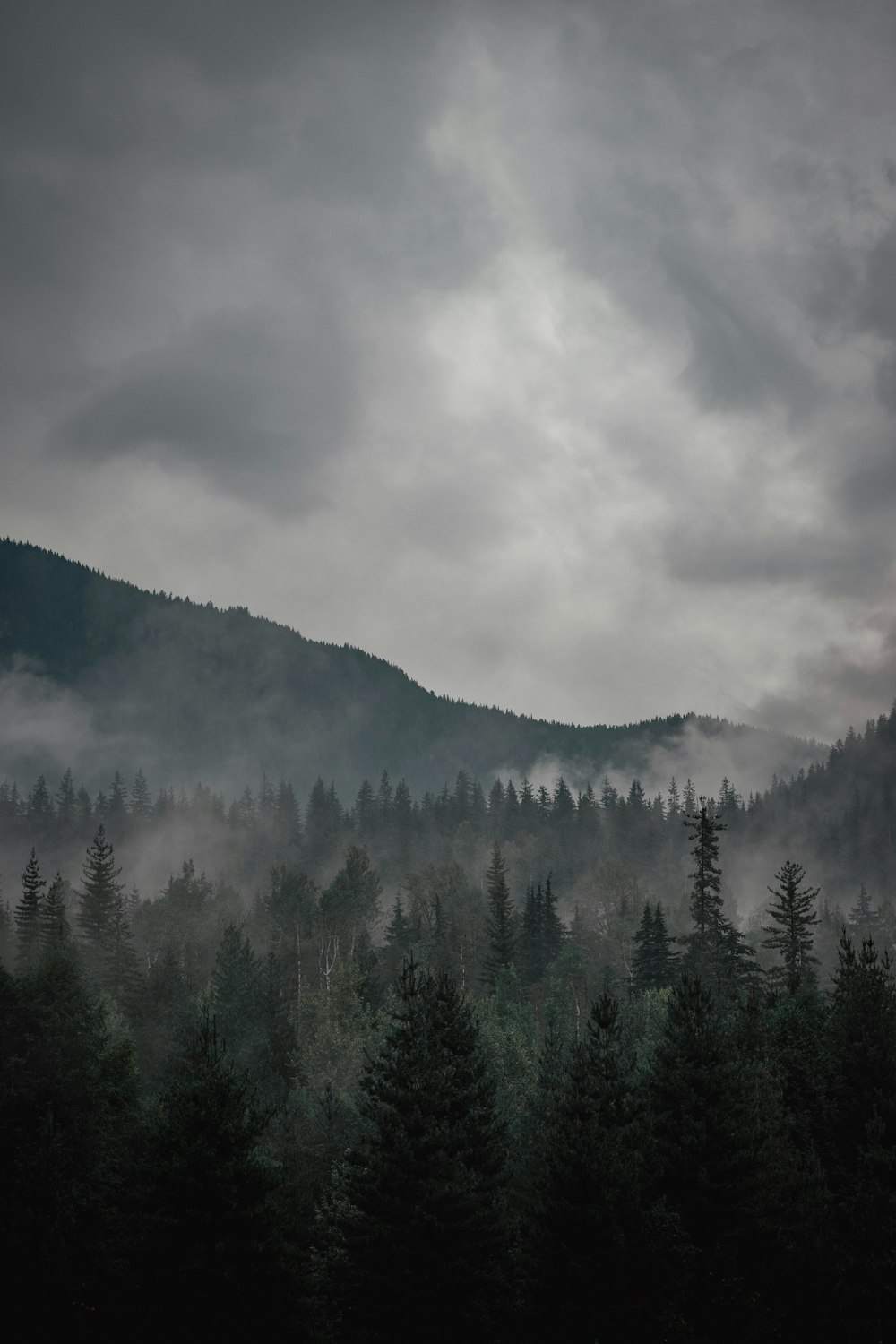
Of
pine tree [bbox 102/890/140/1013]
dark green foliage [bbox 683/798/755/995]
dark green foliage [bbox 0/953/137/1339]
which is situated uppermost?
dark green foliage [bbox 683/798/755/995]

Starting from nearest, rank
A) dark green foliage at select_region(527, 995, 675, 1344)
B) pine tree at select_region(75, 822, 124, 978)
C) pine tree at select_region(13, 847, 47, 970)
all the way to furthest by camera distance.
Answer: dark green foliage at select_region(527, 995, 675, 1344)
pine tree at select_region(13, 847, 47, 970)
pine tree at select_region(75, 822, 124, 978)

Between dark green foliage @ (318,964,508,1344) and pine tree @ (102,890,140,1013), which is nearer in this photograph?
dark green foliage @ (318,964,508,1344)

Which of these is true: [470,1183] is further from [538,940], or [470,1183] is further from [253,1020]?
[538,940]

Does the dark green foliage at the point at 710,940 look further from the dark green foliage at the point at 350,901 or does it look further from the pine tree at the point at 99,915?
the pine tree at the point at 99,915

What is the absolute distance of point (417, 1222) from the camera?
31.9 metres

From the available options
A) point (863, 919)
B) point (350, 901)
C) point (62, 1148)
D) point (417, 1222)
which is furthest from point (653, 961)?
point (417, 1222)

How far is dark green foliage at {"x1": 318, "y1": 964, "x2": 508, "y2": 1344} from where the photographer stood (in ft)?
102

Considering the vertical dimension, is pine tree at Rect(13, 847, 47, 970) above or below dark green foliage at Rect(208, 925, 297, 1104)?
above

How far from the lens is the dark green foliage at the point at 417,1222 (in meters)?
31.0

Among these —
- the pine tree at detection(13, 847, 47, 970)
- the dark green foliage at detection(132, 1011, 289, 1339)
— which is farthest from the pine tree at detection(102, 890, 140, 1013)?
the dark green foliage at detection(132, 1011, 289, 1339)

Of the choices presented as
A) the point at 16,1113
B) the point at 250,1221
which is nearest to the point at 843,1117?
the point at 250,1221

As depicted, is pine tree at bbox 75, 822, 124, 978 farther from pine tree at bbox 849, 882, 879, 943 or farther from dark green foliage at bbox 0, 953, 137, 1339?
pine tree at bbox 849, 882, 879, 943

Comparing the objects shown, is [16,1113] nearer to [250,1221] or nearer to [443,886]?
[250,1221]

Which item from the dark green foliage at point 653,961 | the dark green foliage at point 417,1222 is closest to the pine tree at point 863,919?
the dark green foliage at point 653,961
